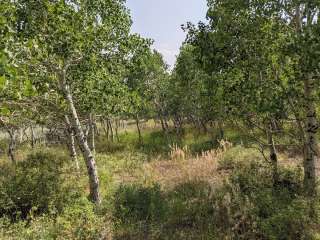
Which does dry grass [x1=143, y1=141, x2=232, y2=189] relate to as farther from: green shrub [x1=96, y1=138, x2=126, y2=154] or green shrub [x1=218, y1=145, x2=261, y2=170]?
green shrub [x1=96, y1=138, x2=126, y2=154]

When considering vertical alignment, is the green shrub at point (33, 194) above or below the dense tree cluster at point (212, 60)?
below

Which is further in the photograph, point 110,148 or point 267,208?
point 110,148

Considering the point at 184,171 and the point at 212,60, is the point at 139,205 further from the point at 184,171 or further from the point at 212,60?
the point at 212,60

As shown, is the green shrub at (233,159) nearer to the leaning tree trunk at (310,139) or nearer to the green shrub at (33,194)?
A: the leaning tree trunk at (310,139)

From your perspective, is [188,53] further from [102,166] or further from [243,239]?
[243,239]

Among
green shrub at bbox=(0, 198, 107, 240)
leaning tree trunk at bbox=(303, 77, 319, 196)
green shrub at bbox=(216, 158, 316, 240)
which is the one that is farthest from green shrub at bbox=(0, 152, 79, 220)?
leaning tree trunk at bbox=(303, 77, 319, 196)

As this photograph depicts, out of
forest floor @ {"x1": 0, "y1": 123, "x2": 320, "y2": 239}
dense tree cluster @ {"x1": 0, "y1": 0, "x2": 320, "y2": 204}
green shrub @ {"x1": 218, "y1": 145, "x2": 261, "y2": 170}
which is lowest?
forest floor @ {"x1": 0, "y1": 123, "x2": 320, "y2": 239}

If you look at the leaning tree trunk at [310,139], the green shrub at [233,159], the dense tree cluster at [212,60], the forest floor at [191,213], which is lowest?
the forest floor at [191,213]

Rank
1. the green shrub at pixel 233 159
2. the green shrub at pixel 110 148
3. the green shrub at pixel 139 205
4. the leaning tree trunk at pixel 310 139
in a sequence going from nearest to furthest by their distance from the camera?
the leaning tree trunk at pixel 310 139
the green shrub at pixel 139 205
the green shrub at pixel 233 159
the green shrub at pixel 110 148

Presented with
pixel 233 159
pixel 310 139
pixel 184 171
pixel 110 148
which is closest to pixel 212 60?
pixel 310 139

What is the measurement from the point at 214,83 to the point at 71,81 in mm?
5352

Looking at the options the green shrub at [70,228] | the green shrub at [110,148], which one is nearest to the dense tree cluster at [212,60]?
the green shrub at [70,228]

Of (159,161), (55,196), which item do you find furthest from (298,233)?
(159,161)

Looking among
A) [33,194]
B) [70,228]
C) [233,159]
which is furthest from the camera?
[233,159]
